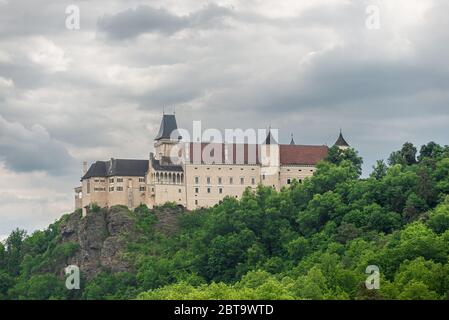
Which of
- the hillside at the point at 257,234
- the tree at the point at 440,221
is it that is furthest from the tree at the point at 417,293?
the tree at the point at 440,221

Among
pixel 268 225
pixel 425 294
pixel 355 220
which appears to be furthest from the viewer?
pixel 268 225

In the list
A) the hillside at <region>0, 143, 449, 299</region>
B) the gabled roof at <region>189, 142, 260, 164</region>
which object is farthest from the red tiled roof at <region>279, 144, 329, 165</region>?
the gabled roof at <region>189, 142, 260, 164</region>

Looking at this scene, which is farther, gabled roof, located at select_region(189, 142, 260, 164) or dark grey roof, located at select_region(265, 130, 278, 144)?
dark grey roof, located at select_region(265, 130, 278, 144)

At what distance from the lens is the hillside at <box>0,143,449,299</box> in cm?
12094

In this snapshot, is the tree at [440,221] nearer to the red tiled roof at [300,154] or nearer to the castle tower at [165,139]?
the red tiled roof at [300,154]

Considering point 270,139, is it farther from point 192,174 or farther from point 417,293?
point 417,293

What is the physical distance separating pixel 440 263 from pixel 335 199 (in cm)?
3759

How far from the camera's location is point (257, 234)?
14038 centimetres

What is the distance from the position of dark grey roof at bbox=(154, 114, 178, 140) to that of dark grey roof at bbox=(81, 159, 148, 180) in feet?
17.4

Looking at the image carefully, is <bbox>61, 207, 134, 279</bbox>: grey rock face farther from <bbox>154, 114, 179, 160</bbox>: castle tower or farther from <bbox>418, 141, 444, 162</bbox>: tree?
Answer: <bbox>418, 141, 444, 162</bbox>: tree

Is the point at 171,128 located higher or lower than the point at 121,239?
higher
